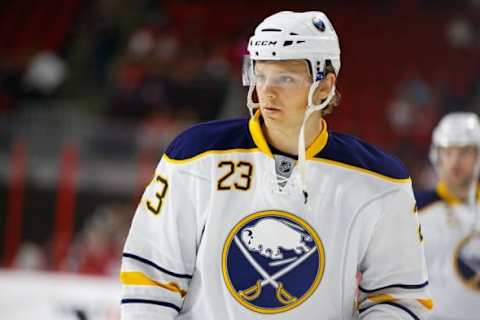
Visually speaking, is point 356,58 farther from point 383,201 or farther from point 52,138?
point 383,201

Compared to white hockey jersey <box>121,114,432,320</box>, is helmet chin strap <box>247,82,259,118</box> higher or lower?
higher

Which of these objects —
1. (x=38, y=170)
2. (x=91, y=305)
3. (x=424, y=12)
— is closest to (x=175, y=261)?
(x=91, y=305)

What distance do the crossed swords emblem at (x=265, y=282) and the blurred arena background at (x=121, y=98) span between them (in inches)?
91.7

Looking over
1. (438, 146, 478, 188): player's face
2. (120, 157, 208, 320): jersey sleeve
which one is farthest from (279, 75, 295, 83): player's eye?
(438, 146, 478, 188): player's face

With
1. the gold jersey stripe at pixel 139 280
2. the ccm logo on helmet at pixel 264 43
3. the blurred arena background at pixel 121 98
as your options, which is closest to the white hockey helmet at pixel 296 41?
the ccm logo on helmet at pixel 264 43

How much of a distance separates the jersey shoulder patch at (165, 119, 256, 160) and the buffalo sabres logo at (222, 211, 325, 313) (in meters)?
0.16

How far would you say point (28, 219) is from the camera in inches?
244

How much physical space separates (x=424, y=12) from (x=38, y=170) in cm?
506

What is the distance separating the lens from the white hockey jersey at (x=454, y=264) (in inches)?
140

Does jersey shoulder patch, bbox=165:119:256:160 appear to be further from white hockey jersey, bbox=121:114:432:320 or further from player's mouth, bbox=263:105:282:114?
player's mouth, bbox=263:105:282:114

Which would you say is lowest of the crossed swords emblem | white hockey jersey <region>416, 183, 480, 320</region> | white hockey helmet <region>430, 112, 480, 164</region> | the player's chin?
white hockey jersey <region>416, 183, 480, 320</region>

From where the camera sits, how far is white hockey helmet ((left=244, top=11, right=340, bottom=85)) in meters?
→ 2.01

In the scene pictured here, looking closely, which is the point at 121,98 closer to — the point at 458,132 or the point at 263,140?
the point at 458,132

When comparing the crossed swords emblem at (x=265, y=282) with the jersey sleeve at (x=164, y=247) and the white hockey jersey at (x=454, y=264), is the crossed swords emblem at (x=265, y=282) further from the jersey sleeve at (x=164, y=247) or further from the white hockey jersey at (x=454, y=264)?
the white hockey jersey at (x=454, y=264)
